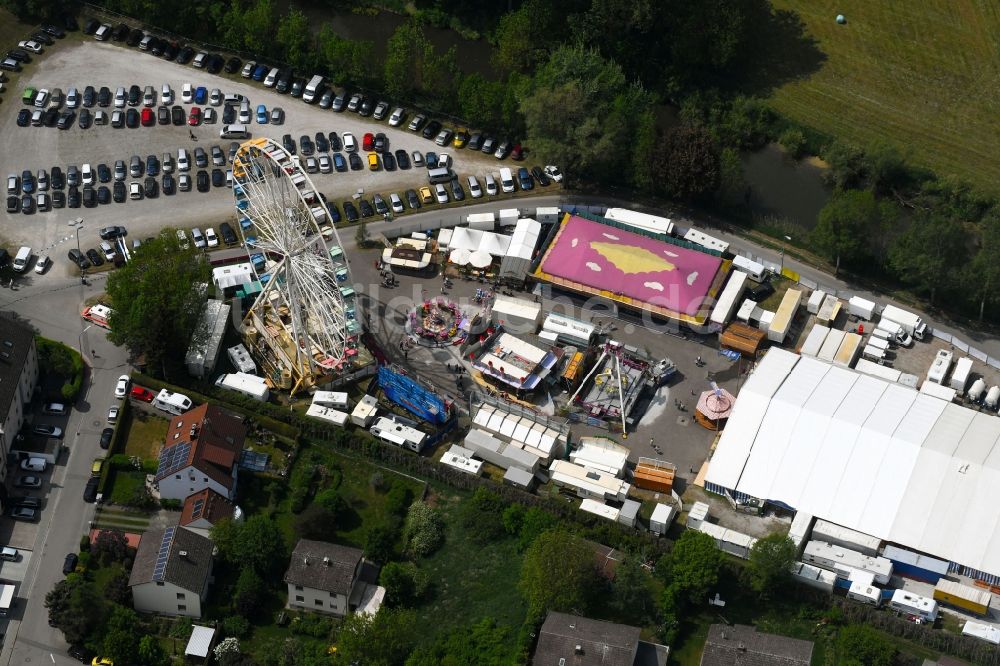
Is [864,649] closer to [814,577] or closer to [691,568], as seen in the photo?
[814,577]

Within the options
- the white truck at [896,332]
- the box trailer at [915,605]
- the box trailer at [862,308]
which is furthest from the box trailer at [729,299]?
the box trailer at [915,605]

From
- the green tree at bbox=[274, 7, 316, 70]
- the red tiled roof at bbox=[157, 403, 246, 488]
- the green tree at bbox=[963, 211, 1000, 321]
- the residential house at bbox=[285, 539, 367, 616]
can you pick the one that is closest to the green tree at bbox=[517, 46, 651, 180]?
the green tree at bbox=[274, 7, 316, 70]

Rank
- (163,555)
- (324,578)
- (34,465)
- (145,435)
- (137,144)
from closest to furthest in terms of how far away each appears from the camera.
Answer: (163,555)
(324,578)
(34,465)
(145,435)
(137,144)

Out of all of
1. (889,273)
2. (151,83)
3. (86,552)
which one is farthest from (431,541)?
(151,83)

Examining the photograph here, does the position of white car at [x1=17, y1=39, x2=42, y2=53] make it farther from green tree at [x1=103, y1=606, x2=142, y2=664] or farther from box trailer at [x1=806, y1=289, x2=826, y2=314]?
box trailer at [x1=806, y1=289, x2=826, y2=314]

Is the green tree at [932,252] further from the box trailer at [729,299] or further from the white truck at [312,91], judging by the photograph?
the white truck at [312,91]

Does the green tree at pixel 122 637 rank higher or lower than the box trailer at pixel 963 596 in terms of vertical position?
lower

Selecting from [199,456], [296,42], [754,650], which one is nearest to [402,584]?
[199,456]
